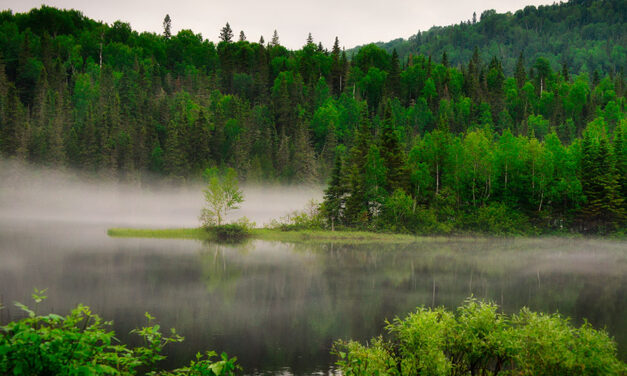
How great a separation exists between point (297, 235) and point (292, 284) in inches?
1199

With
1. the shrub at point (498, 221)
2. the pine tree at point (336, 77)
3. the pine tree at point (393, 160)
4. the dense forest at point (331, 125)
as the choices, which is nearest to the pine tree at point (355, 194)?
the dense forest at point (331, 125)

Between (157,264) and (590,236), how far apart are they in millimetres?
59835

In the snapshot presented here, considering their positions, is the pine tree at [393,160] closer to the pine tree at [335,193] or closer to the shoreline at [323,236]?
the pine tree at [335,193]

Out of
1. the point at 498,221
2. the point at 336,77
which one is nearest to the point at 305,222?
the point at 498,221

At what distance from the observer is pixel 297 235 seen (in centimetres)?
7812

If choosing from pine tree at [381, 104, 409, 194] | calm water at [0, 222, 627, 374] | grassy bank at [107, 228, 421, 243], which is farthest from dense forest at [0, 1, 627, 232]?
calm water at [0, 222, 627, 374]

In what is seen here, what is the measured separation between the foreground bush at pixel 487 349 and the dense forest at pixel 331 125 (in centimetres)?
6104

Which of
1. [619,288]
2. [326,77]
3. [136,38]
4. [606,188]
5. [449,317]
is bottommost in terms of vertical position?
[619,288]

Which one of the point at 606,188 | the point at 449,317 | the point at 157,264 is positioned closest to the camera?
the point at 449,317

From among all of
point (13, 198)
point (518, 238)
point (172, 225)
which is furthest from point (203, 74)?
point (518, 238)

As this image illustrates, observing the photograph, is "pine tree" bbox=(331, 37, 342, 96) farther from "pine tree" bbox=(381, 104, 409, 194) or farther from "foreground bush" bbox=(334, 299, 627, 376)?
"foreground bush" bbox=(334, 299, 627, 376)

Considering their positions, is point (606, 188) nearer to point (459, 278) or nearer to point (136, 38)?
point (459, 278)

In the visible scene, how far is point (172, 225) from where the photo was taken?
301ft

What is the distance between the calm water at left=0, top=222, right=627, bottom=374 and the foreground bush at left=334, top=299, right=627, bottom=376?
9042 millimetres
